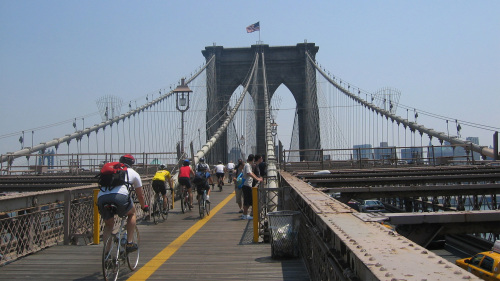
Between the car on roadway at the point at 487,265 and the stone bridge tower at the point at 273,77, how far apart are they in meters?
36.5

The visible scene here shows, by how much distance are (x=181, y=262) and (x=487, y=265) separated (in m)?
8.85

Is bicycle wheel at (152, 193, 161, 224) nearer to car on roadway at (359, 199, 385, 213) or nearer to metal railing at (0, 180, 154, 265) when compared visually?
metal railing at (0, 180, 154, 265)

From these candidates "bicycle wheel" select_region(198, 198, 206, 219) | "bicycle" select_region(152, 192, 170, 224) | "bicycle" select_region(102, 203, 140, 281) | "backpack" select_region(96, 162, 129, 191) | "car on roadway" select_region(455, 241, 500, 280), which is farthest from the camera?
"car on roadway" select_region(455, 241, 500, 280)

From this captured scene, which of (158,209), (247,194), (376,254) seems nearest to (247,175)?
(247,194)

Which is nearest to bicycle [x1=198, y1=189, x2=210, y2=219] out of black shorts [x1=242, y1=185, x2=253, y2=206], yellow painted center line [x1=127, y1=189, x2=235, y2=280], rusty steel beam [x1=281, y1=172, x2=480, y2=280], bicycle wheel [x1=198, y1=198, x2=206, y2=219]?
bicycle wheel [x1=198, y1=198, x2=206, y2=219]

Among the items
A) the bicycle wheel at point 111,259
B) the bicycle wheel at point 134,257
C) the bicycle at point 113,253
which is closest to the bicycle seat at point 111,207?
the bicycle at point 113,253

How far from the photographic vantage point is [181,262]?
6.11 metres

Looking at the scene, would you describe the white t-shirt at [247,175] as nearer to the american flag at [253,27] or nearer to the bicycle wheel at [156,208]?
the bicycle wheel at [156,208]

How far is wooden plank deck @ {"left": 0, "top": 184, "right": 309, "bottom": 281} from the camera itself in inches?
213

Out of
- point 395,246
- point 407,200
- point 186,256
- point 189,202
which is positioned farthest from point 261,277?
point 407,200

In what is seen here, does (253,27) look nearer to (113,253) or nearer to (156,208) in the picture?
(156,208)

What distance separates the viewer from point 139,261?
6242 mm

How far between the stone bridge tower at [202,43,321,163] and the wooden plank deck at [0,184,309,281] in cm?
4138

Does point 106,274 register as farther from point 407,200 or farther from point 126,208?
point 407,200
